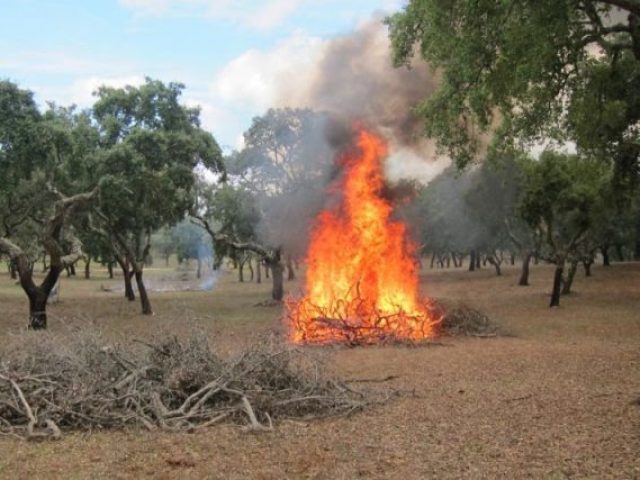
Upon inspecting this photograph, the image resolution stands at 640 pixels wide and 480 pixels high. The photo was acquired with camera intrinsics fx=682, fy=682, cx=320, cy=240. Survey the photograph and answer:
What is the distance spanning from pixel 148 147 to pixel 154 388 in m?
12.7

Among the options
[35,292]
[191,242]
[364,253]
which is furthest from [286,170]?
[191,242]

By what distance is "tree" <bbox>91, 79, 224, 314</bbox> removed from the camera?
60.5ft

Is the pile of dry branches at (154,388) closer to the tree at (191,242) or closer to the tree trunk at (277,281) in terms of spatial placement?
the tree trunk at (277,281)

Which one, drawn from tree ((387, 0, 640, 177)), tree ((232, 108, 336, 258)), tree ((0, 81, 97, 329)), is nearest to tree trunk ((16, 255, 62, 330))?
tree ((0, 81, 97, 329))

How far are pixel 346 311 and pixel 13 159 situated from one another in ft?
29.6

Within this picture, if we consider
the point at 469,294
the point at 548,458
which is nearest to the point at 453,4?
the point at 548,458

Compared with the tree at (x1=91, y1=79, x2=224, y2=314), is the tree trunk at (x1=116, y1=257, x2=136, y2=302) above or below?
below

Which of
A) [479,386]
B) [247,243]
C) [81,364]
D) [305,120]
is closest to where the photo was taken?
[81,364]

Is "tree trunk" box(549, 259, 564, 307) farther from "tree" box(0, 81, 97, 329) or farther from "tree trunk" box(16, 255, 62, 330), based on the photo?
"tree trunk" box(16, 255, 62, 330)

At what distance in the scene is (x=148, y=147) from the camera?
62.3 feet

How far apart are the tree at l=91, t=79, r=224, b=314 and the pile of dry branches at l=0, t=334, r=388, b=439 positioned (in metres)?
10.7

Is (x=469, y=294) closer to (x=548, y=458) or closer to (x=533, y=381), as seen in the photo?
(x=533, y=381)

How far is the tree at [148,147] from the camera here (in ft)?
60.5

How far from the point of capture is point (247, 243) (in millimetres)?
27359
